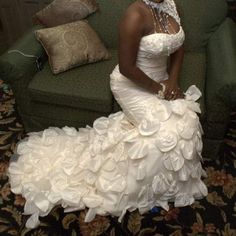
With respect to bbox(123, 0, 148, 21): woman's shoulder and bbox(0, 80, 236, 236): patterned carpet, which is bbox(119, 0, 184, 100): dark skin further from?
bbox(0, 80, 236, 236): patterned carpet

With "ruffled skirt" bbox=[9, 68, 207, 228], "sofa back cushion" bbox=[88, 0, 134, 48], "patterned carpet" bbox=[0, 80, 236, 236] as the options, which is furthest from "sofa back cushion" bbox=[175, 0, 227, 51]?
"patterned carpet" bbox=[0, 80, 236, 236]

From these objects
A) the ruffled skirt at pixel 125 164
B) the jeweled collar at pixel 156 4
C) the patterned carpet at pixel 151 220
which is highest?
the jeweled collar at pixel 156 4

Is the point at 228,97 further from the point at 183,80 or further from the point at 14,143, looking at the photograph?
the point at 14,143

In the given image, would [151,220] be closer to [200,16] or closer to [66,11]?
[200,16]

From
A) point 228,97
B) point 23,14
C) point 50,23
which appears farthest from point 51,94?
point 23,14

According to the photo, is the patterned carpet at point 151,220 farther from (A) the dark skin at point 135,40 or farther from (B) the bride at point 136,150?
(A) the dark skin at point 135,40

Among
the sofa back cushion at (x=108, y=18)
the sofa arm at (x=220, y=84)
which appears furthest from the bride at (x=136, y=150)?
the sofa back cushion at (x=108, y=18)

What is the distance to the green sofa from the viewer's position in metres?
2.01

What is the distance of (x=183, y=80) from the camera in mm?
2168

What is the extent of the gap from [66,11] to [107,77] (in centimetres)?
68

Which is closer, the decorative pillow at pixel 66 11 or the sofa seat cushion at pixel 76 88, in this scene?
the sofa seat cushion at pixel 76 88

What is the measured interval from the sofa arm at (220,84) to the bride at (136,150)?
0.47 ft

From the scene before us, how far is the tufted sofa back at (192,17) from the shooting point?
7.86 feet

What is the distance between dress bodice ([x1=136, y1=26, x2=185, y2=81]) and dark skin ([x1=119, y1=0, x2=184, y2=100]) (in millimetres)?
46
